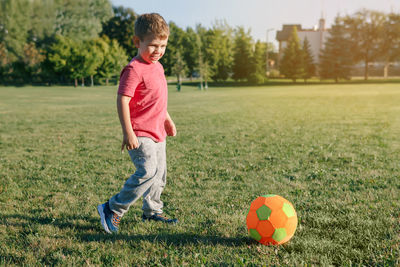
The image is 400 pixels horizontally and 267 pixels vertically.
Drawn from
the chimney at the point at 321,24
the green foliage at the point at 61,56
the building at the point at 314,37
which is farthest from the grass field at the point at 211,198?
the chimney at the point at 321,24

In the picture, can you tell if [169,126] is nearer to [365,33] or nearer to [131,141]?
[131,141]

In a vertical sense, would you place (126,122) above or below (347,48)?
below

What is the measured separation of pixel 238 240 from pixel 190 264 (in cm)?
69

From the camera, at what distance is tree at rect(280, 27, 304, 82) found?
57.9 metres

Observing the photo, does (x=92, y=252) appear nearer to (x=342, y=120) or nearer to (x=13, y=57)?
(x=342, y=120)

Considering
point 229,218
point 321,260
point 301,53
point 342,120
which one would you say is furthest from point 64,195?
point 301,53

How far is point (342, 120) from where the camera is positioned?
12.9 m

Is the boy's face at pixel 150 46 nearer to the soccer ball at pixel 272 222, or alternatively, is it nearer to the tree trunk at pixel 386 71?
the soccer ball at pixel 272 222

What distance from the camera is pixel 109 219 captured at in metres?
3.64

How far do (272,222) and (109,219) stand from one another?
1793 mm

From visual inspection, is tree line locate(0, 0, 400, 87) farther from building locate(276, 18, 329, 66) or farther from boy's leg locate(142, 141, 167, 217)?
boy's leg locate(142, 141, 167, 217)

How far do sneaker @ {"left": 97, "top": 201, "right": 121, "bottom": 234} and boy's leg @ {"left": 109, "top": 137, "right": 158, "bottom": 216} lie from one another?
58 millimetres

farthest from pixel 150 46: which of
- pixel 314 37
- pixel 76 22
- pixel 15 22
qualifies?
pixel 314 37

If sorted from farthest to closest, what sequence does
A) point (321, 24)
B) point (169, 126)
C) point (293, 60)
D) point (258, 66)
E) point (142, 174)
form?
point (321, 24), point (258, 66), point (293, 60), point (169, 126), point (142, 174)
